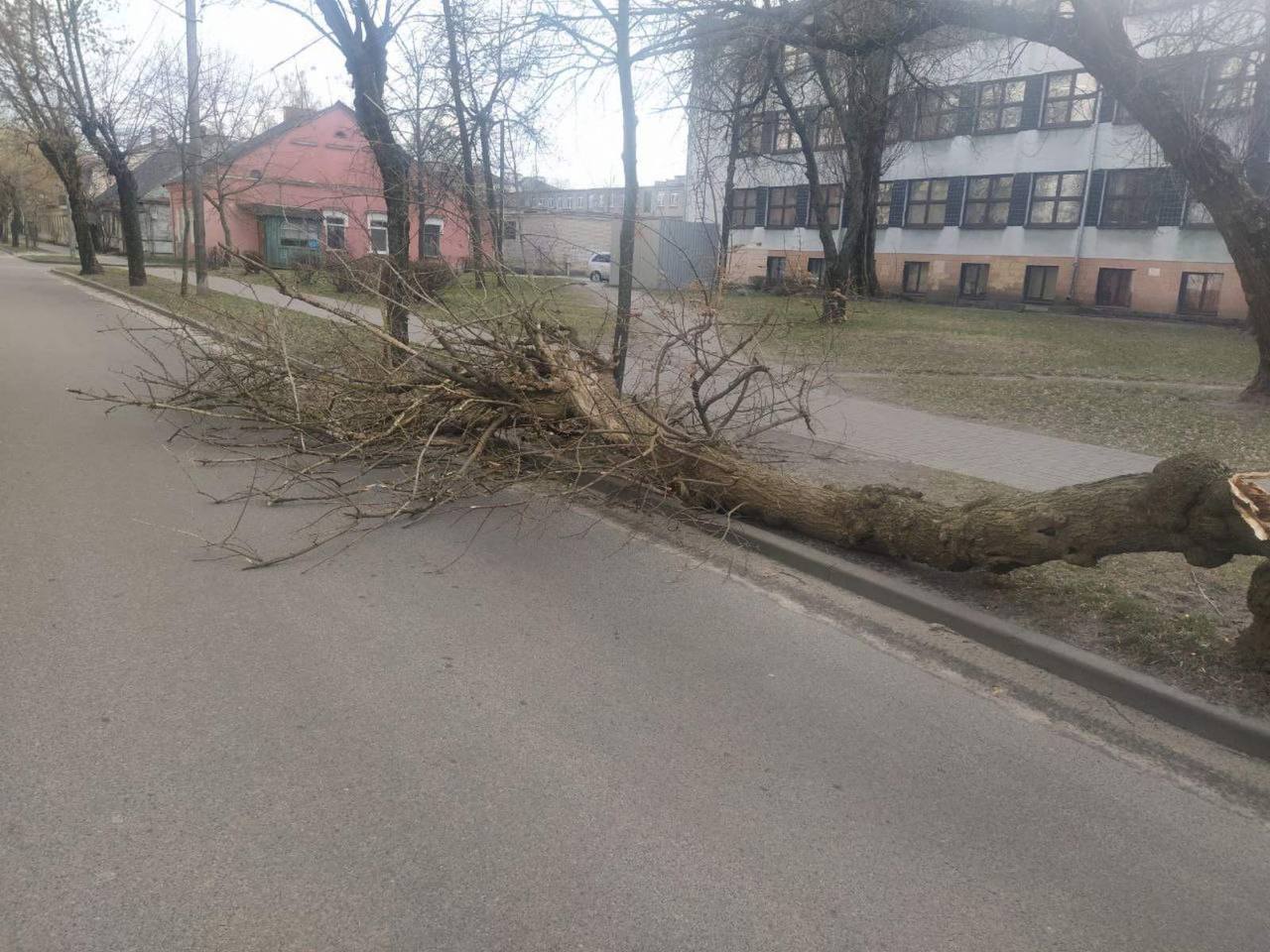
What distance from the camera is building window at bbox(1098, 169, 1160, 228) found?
29.5m

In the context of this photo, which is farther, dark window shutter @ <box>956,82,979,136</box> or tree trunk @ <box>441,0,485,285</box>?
dark window shutter @ <box>956,82,979,136</box>

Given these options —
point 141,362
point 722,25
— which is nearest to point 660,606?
point 722,25

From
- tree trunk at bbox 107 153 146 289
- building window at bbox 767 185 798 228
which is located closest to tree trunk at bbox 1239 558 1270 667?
tree trunk at bbox 107 153 146 289

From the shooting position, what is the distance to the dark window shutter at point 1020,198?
32.8 m

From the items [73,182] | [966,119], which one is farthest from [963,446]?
[73,182]

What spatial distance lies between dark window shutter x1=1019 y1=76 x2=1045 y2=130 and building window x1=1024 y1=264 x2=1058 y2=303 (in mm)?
4580

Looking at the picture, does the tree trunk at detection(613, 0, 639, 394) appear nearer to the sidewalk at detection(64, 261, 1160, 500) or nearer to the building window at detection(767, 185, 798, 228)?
the sidewalk at detection(64, 261, 1160, 500)

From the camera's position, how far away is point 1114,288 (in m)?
31.3

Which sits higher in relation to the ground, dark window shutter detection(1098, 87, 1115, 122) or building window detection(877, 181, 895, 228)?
dark window shutter detection(1098, 87, 1115, 122)

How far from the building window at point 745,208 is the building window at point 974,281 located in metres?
10.0

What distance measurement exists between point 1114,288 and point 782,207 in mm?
14094

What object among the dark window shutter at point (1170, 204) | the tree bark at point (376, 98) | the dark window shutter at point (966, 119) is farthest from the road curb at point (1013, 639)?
the dark window shutter at point (966, 119)

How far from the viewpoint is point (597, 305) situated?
1045 cm

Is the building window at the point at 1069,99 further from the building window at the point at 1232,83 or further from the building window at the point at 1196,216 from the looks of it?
the building window at the point at 1232,83
